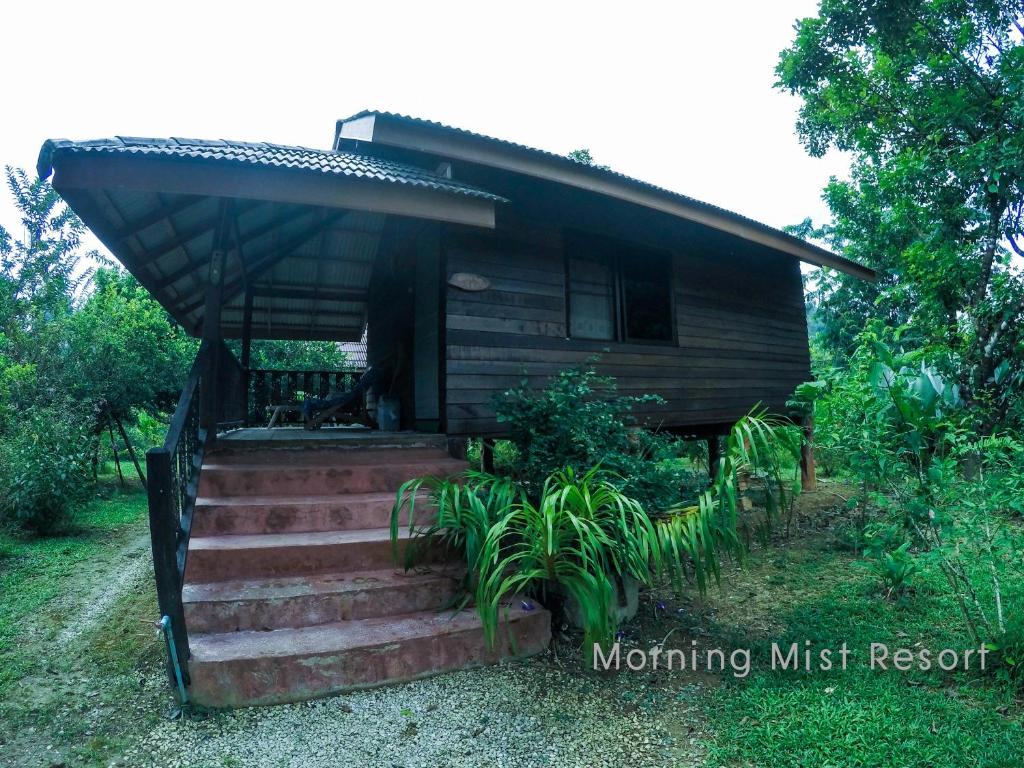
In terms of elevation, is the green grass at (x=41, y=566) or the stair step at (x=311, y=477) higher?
the stair step at (x=311, y=477)

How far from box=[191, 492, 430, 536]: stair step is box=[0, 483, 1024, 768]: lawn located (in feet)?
2.52

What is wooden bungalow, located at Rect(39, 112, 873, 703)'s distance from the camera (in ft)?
9.39

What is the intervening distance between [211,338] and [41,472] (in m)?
4.36

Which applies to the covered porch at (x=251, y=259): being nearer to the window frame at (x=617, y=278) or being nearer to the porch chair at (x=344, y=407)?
the porch chair at (x=344, y=407)

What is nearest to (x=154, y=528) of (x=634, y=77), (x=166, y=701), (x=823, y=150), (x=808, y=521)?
(x=166, y=701)

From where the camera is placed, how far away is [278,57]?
17266 millimetres

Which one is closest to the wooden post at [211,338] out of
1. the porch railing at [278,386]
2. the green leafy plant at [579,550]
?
the green leafy plant at [579,550]

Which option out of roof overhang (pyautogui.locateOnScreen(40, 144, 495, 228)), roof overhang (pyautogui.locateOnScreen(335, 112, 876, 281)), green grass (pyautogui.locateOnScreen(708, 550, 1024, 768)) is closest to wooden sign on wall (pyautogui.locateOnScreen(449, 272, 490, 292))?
roof overhang (pyautogui.locateOnScreen(40, 144, 495, 228))

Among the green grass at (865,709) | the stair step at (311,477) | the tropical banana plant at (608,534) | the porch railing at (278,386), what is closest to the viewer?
the green grass at (865,709)

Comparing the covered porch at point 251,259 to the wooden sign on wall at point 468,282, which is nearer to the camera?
the covered porch at point 251,259

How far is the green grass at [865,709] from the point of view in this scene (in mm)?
2107

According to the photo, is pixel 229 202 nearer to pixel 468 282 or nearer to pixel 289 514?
pixel 468 282

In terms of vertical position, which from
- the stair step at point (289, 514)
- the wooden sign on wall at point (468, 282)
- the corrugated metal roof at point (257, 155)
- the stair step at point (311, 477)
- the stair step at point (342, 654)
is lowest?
the stair step at point (342, 654)

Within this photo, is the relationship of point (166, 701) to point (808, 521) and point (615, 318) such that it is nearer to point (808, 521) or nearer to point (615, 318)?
point (615, 318)
